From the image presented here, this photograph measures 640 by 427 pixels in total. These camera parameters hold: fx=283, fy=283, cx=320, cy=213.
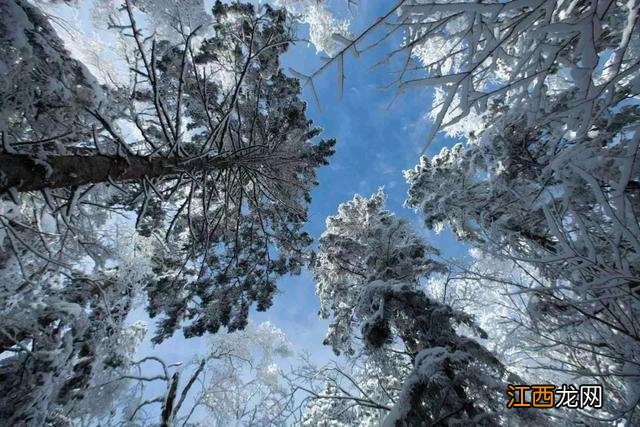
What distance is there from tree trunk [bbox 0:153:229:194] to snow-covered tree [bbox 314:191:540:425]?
426 centimetres

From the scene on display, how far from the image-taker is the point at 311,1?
9.37 m

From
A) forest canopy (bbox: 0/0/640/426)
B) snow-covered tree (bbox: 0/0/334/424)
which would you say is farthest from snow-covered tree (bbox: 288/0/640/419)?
snow-covered tree (bbox: 0/0/334/424)

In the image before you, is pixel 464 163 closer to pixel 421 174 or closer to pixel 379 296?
pixel 421 174

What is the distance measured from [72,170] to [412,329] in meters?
6.21

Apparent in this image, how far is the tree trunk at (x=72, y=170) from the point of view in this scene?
204cm

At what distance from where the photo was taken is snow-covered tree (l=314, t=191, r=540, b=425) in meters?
4.02

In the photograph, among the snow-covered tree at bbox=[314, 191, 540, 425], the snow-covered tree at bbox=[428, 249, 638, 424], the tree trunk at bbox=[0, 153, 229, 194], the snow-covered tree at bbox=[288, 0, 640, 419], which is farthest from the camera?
the snow-covered tree at bbox=[314, 191, 540, 425]

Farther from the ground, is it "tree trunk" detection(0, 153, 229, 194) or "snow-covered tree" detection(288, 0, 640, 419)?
"snow-covered tree" detection(288, 0, 640, 419)

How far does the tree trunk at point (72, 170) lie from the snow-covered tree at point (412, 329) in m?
4.26

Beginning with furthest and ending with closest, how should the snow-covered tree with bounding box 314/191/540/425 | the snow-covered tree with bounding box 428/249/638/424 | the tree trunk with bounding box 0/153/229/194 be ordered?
the snow-covered tree with bounding box 314/191/540/425 → the snow-covered tree with bounding box 428/249/638/424 → the tree trunk with bounding box 0/153/229/194

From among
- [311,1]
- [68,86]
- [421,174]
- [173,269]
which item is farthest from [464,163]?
[68,86]

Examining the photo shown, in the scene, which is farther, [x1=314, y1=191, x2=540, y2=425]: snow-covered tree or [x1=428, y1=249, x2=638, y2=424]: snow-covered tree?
[x1=314, y1=191, x2=540, y2=425]: snow-covered tree

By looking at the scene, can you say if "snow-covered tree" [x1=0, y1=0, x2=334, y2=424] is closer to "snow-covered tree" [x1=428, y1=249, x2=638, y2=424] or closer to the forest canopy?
the forest canopy

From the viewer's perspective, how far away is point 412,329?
610 centimetres
